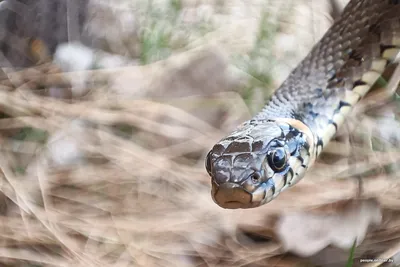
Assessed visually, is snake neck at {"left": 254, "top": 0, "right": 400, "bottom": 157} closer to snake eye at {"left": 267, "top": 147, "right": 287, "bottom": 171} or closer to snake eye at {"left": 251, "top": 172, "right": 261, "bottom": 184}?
snake eye at {"left": 267, "top": 147, "right": 287, "bottom": 171}

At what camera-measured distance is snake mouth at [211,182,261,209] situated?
1.77 m

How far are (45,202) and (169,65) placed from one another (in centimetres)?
111

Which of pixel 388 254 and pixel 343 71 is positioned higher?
pixel 343 71

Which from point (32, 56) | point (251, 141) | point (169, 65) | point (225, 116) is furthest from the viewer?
point (32, 56)

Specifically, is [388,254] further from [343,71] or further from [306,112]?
[343,71]

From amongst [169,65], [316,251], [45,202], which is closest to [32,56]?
[169,65]

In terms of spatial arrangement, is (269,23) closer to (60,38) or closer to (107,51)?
(107,51)

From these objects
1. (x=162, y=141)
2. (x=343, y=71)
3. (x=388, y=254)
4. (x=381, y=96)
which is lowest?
(x=162, y=141)

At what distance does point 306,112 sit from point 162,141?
0.83 metres

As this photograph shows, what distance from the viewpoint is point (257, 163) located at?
185cm

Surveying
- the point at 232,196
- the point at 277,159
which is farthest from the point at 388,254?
the point at 232,196

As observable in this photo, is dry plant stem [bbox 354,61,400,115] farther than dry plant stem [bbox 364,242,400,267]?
Yes

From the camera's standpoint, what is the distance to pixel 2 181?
2506 mm

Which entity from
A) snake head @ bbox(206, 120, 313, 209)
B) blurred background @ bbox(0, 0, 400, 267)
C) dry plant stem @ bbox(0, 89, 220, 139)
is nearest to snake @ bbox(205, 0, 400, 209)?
snake head @ bbox(206, 120, 313, 209)
